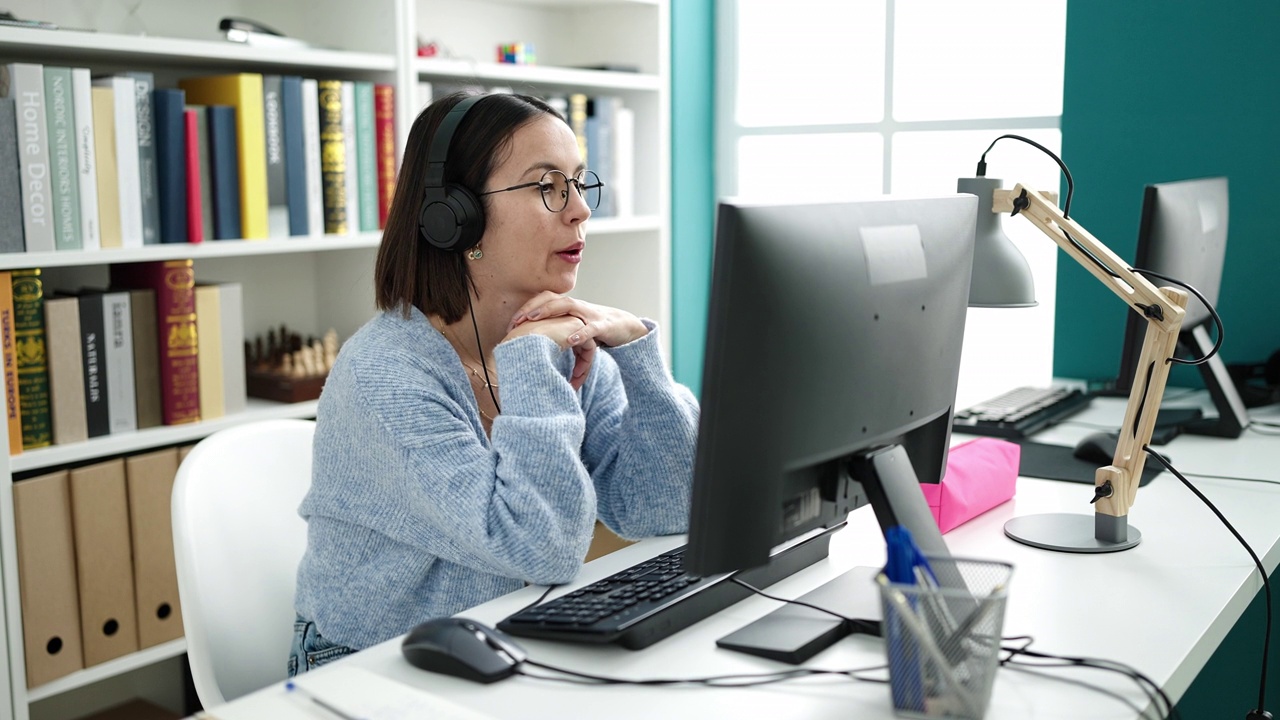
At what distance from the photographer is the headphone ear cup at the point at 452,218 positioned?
136 cm

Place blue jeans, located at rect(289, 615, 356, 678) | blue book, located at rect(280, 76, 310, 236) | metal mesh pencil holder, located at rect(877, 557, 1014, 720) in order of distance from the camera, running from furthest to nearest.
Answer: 1. blue book, located at rect(280, 76, 310, 236)
2. blue jeans, located at rect(289, 615, 356, 678)
3. metal mesh pencil holder, located at rect(877, 557, 1014, 720)

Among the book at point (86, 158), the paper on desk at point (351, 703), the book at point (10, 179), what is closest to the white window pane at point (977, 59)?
the book at point (86, 158)

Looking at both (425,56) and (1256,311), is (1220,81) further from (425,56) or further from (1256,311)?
(425,56)

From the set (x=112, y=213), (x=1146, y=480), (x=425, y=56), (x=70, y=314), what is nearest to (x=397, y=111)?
(x=425, y=56)

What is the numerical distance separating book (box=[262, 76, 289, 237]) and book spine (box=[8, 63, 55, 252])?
1.31 ft

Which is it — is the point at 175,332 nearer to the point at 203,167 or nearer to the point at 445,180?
the point at 203,167

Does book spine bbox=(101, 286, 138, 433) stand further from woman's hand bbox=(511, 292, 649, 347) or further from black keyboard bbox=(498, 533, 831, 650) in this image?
black keyboard bbox=(498, 533, 831, 650)

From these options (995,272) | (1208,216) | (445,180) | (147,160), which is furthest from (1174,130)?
(147,160)

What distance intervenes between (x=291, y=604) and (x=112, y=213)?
0.89m

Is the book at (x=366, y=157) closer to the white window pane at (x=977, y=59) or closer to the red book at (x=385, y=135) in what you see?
the red book at (x=385, y=135)

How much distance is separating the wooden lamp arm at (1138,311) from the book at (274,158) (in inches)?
54.8

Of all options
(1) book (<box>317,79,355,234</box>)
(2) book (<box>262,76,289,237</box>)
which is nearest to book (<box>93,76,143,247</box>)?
Answer: (2) book (<box>262,76,289,237</box>)

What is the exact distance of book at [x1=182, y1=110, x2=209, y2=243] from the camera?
1.99 meters

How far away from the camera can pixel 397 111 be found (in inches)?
92.0
